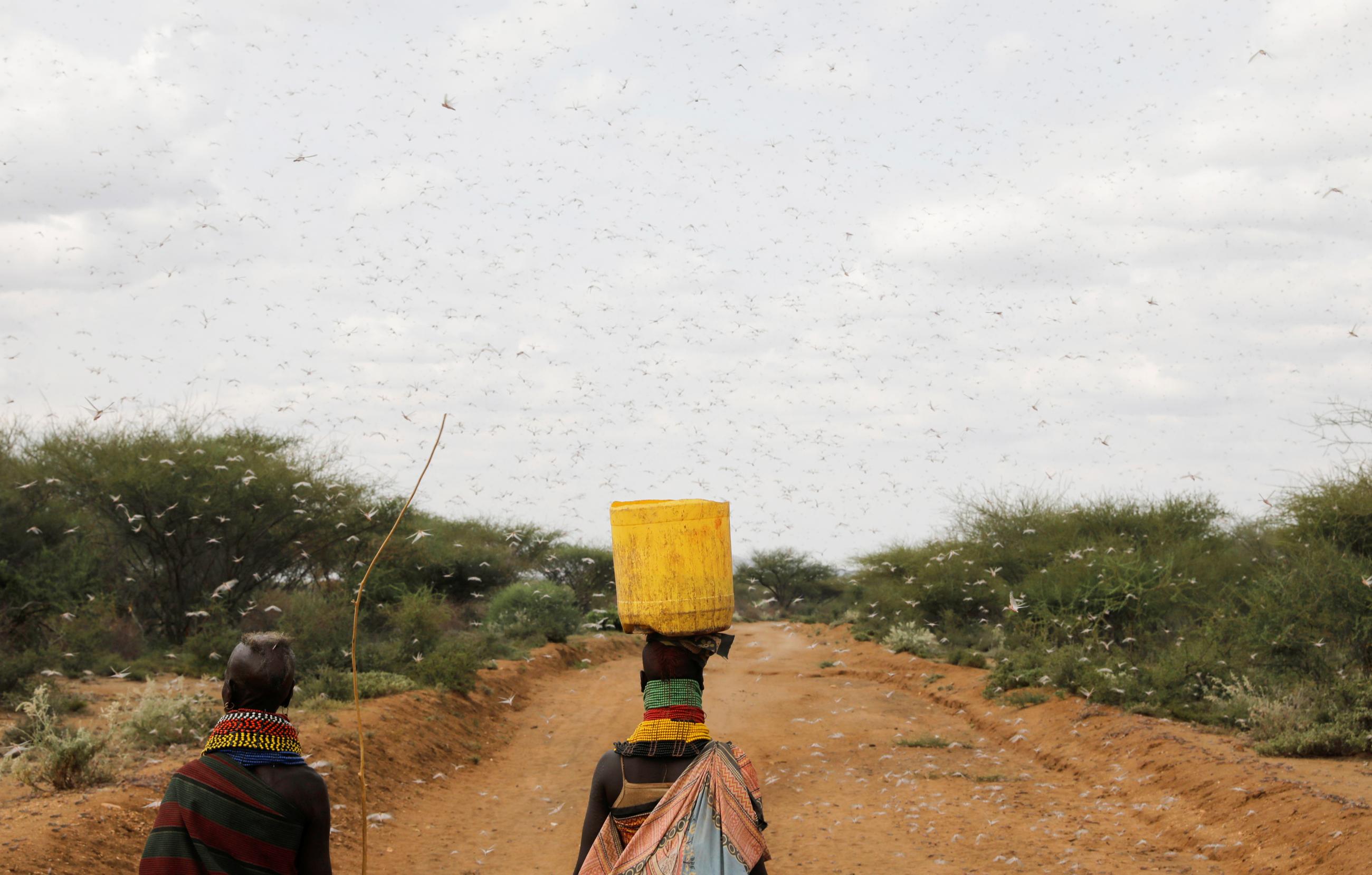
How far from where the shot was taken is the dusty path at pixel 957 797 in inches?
327

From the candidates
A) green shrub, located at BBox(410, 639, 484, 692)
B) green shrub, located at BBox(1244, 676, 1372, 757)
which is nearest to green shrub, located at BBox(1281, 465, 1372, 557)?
green shrub, located at BBox(1244, 676, 1372, 757)

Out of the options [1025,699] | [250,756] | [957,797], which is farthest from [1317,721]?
[250,756]

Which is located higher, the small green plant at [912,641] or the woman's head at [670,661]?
the woman's head at [670,661]

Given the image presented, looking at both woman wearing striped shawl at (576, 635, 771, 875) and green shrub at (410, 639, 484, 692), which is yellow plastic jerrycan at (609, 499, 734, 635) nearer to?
woman wearing striped shawl at (576, 635, 771, 875)

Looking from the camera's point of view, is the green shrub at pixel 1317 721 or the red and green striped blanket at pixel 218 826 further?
the green shrub at pixel 1317 721

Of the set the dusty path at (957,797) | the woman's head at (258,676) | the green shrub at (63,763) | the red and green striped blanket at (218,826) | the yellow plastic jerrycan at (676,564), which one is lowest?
the dusty path at (957,797)

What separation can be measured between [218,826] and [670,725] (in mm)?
1410

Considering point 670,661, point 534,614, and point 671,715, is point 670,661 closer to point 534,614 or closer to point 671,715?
point 671,715

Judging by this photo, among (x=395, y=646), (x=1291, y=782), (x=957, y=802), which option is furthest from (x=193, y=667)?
(x=1291, y=782)

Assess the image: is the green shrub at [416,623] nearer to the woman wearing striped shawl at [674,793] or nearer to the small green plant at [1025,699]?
the small green plant at [1025,699]

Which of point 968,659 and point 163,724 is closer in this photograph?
point 163,724

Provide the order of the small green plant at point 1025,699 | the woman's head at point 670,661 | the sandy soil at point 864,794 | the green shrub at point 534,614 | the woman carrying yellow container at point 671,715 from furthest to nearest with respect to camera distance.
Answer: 1. the green shrub at point 534,614
2. the small green plant at point 1025,699
3. the sandy soil at point 864,794
4. the woman's head at point 670,661
5. the woman carrying yellow container at point 671,715

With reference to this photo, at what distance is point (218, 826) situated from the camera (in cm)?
288

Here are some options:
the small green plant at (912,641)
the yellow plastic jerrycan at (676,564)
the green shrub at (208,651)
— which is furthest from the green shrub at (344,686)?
the small green plant at (912,641)
